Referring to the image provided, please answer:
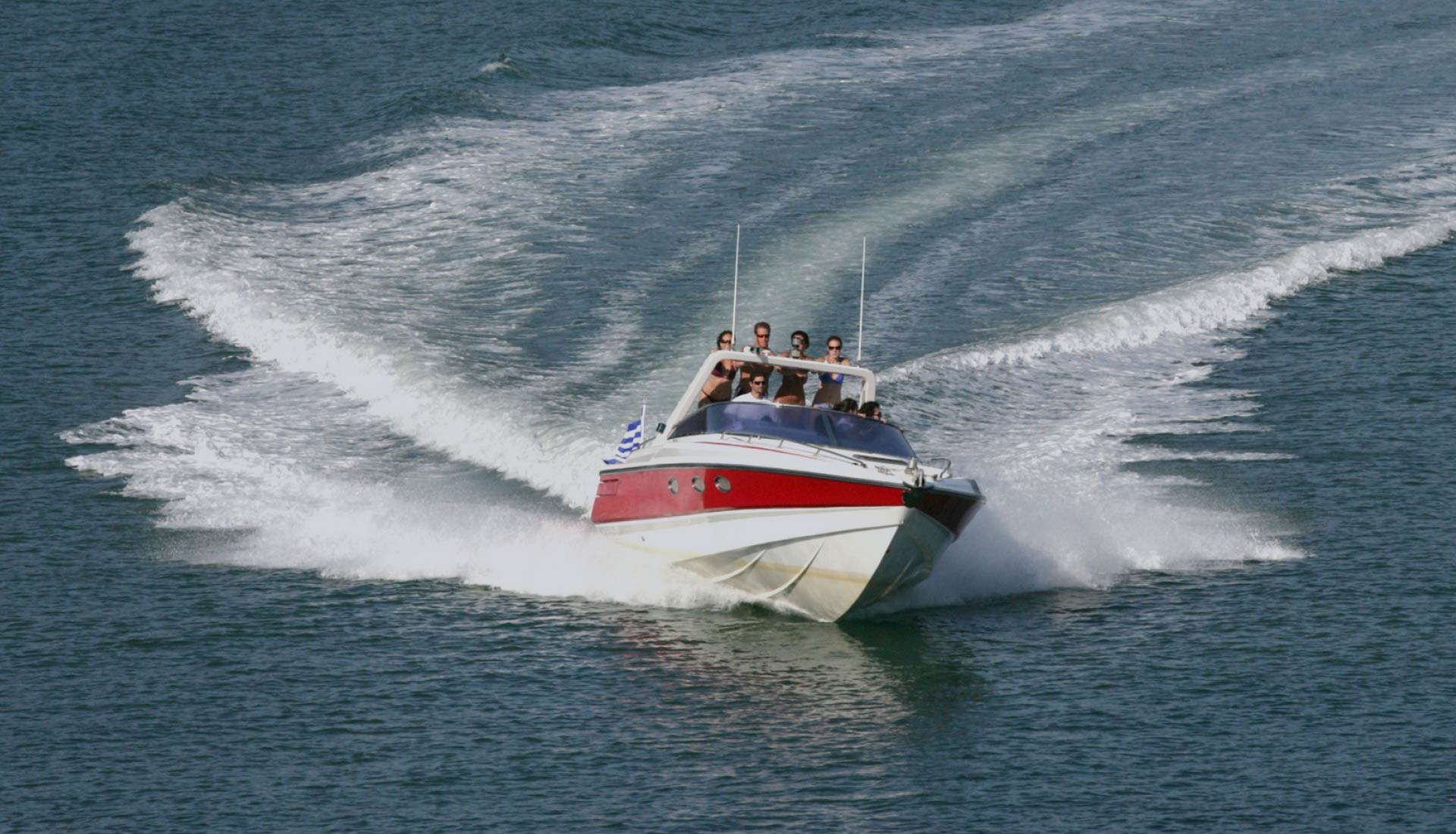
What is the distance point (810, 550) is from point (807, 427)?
1421 millimetres

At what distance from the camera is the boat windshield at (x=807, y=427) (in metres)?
18.3

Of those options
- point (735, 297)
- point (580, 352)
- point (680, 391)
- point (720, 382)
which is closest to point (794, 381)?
point (720, 382)

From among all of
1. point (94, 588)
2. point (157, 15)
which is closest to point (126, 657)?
point (94, 588)

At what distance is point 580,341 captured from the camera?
85.5 ft

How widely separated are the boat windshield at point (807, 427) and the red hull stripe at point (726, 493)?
2.32 feet

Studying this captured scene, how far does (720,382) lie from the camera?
19.7 m

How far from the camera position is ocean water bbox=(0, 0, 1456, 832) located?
49.8 feet

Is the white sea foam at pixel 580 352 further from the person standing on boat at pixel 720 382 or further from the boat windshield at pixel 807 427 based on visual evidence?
the person standing on boat at pixel 720 382

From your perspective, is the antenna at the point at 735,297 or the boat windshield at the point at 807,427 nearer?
the boat windshield at the point at 807,427

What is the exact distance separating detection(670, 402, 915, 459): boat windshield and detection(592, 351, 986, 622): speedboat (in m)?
0.02

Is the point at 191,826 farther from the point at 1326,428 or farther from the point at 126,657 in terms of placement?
the point at 1326,428

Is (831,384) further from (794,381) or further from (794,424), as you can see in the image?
(794,424)

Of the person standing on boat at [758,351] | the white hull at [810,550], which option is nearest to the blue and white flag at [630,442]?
the person standing on boat at [758,351]

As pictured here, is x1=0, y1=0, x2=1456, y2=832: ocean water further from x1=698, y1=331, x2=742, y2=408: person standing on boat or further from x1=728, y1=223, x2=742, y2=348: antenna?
x1=698, y1=331, x2=742, y2=408: person standing on boat
